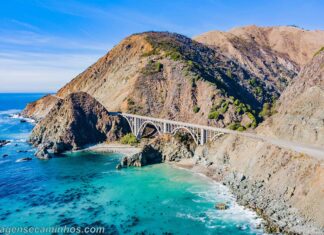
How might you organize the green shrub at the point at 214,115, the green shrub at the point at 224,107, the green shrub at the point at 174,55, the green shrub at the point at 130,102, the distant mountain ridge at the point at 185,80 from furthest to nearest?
1. the green shrub at the point at 174,55
2. the green shrub at the point at 130,102
3. the distant mountain ridge at the point at 185,80
4. the green shrub at the point at 224,107
5. the green shrub at the point at 214,115

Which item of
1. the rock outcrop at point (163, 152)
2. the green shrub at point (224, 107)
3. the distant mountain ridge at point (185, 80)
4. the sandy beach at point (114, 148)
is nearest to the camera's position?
the rock outcrop at point (163, 152)

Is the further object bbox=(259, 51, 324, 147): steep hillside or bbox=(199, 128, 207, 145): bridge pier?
bbox=(199, 128, 207, 145): bridge pier

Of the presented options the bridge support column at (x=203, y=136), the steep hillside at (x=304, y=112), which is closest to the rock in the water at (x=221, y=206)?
the steep hillside at (x=304, y=112)

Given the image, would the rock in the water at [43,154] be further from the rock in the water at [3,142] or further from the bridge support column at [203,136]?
the bridge support column at [203,136]

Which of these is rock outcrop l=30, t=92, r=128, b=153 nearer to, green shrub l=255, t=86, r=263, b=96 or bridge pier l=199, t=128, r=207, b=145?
bridge pier l=199, t=128, r=207, b=145

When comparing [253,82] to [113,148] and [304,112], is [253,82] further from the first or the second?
[304,112]

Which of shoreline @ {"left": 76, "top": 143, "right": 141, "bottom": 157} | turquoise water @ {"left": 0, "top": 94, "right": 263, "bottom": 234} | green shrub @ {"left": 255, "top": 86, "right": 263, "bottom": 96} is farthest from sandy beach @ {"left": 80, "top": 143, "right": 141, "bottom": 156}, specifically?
green shrub @ {"left": 255, "top": 86, "right": 263, "bottom": 96}

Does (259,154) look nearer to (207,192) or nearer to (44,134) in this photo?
(207,192)
